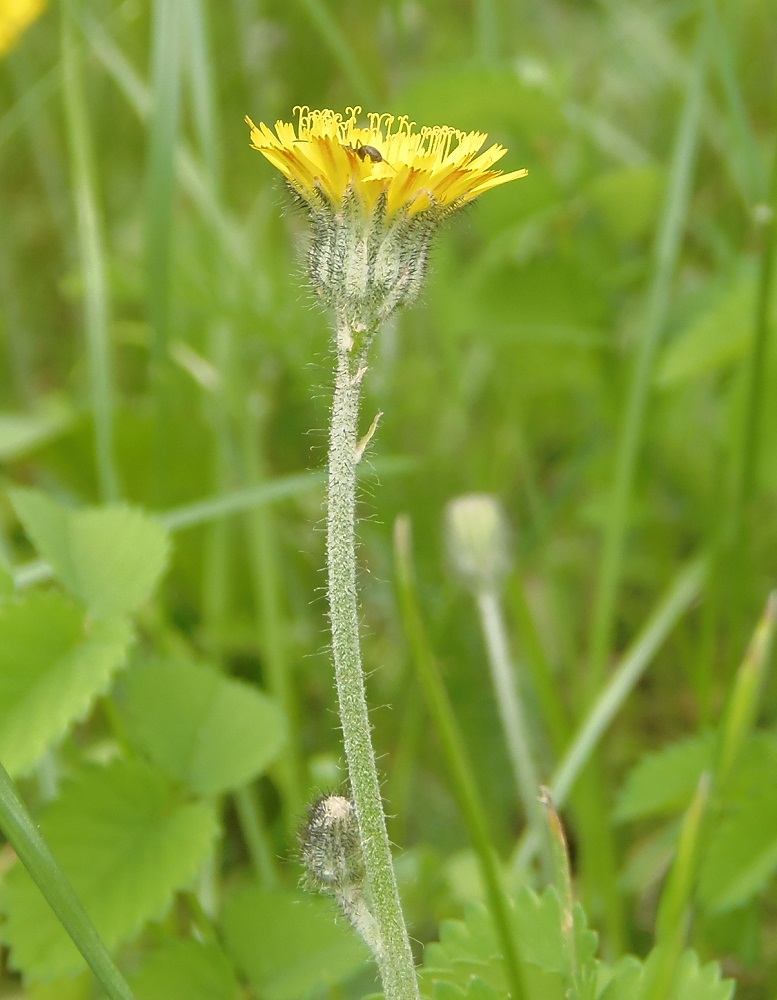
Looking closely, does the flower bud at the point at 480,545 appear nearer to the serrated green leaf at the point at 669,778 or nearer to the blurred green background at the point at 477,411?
the blurred green background at the point at 477,411

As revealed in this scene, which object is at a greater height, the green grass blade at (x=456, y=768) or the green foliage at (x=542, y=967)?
the green grass blade at (x=456, y=768)

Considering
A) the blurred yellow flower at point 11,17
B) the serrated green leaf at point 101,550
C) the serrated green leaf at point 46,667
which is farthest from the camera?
the blurred yellow flower at point 11,17

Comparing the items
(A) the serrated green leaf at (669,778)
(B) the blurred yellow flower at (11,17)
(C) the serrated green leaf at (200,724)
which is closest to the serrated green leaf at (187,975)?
(C) the serrated green leaf at (200,724)

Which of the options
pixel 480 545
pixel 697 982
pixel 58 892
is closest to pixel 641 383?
pixel 480 545

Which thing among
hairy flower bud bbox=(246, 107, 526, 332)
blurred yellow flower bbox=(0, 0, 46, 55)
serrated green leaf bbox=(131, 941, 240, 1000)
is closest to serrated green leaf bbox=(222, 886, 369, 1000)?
serrated green leaf bbox=(131, 941, 240, 1000)

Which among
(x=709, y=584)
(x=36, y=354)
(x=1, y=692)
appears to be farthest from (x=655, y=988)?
(x=36, y=354)

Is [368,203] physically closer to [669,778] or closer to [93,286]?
[669,778]

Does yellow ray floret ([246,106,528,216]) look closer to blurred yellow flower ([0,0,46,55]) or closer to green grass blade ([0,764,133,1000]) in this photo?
green grass blade ([0,764,133,1000])
